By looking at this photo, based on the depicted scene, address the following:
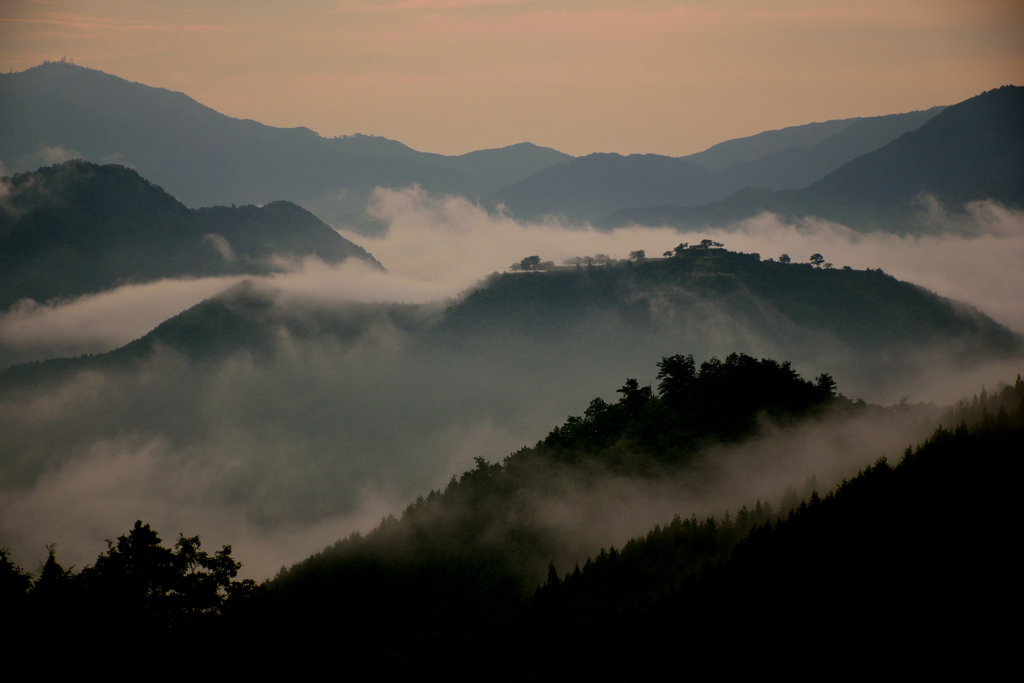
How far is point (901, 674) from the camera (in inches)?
2119

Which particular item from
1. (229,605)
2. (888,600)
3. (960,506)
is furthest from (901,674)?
(229,605)

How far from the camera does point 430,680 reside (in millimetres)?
76000

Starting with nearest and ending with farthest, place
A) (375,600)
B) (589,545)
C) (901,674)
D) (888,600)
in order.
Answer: (901,674)
(888,600)
(589,545)
(375,600)

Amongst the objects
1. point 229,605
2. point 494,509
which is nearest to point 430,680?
point 229,605

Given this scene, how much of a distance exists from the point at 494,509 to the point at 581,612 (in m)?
44.1

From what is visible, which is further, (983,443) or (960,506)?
(983,443)

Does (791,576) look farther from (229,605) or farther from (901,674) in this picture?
(229,605)

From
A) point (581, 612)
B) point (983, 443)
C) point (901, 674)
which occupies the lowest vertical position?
point (901, 674)

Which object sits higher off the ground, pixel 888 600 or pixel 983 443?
pixel 983 443

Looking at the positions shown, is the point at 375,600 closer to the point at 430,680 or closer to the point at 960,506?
the point at 430,680

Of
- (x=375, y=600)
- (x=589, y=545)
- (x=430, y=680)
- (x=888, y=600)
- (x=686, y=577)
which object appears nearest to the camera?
(x=888, y=600)

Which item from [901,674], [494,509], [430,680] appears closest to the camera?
[901,674]

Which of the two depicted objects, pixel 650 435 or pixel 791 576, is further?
pixel 650 435

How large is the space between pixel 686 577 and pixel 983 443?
103 ft
